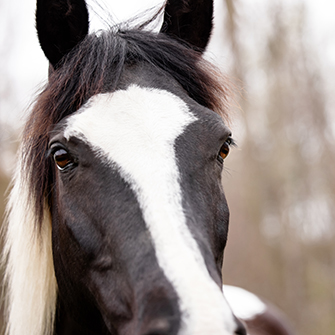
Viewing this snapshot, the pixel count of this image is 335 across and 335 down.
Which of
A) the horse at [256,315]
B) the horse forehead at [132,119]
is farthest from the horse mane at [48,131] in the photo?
the horse at [256,315]

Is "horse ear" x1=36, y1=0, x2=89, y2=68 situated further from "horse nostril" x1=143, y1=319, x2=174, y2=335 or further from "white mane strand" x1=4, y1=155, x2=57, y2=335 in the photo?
"horse nostril" x1=143, y1=319, x2=174, y2=335

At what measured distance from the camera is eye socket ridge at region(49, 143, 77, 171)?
5.18 feet

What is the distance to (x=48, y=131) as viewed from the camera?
1782mm

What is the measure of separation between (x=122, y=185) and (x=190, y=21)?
139cm

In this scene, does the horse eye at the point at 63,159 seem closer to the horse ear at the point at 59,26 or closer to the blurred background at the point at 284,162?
the horse ear at the point at 59,26

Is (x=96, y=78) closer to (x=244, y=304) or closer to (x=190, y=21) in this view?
(x=190, y=21)

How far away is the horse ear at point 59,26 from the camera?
6.40 feet

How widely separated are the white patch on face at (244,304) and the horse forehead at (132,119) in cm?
281

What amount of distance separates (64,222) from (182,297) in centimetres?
79

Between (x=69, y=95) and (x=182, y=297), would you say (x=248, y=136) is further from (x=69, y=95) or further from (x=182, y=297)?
(x=182, y=297)

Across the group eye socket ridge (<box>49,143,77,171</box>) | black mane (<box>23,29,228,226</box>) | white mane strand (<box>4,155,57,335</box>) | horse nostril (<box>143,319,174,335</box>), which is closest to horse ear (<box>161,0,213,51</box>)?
black mane (<box>23,29,228,226</box>)

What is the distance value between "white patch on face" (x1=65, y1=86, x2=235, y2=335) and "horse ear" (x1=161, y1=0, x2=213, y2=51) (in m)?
0.72

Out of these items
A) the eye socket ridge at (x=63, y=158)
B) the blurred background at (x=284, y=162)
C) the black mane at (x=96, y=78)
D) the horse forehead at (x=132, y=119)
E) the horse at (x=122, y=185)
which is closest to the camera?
the horse at (x=122, y=185)

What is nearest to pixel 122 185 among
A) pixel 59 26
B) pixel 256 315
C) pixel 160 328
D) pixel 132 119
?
pixel 132 119
